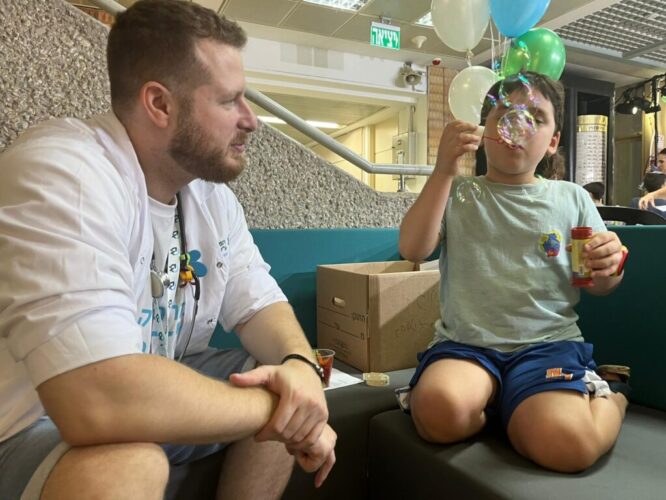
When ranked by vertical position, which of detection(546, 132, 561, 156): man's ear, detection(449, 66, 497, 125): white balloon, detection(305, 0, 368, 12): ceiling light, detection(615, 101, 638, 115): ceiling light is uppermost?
detection(305, 0, 368, 12): ceiling light

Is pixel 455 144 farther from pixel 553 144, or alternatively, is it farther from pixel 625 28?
pixel 625 28

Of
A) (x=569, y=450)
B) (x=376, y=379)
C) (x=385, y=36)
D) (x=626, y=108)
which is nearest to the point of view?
(x=569, y=450)

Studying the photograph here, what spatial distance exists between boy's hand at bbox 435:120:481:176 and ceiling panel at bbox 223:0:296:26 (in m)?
4.14

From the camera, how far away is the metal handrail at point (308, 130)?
1651 millimetres

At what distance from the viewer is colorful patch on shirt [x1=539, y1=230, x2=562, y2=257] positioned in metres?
1.22

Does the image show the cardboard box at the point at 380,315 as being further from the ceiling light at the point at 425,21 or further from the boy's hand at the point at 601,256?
the ceiling light at the point at 425,21

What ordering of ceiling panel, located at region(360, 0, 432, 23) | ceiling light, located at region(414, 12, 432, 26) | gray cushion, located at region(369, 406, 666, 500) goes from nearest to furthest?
gray cushion, located at region(369, 406, 666, 500) → ceiling panel, located at region(360, 0, 432, 23) → ceiling light, located at region(414, 12, 432, 26)

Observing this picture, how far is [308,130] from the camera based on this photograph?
81.0 inches

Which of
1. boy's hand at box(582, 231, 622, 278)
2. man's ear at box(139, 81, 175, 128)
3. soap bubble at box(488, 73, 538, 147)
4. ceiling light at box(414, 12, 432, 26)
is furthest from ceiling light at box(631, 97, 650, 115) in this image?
man's ear at box(139, 81, 175, 128)

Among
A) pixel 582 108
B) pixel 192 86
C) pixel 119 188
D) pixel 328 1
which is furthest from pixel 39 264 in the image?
pixel 582 108

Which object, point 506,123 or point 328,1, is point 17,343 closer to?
point 506,123

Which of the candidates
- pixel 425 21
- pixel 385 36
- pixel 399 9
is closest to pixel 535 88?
pixel 385 36

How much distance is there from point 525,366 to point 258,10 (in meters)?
4.72

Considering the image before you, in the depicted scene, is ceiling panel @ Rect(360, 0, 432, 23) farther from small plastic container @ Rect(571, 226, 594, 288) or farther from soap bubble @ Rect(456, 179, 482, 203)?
small plastic container @ Rect(571, 226, 594, 288)
